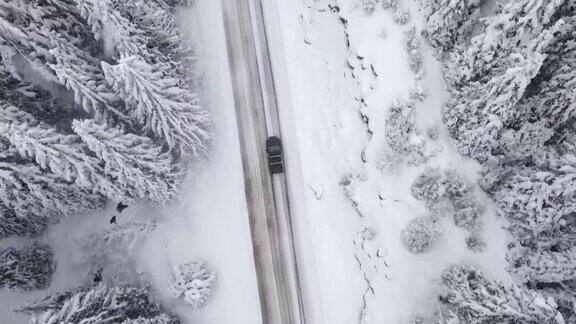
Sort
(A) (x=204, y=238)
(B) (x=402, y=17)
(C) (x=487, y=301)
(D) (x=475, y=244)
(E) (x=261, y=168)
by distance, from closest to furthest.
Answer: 1. (C) (x=487, y=301)
2. (D) (x=475, y=244)
3. (B) (x=402, y=17)
4. (A) (x=204, y=238)
5. (E) (x=261, y=168)

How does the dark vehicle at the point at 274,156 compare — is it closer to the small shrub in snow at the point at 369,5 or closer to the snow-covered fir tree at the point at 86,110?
the snow-covered fir tree at the point at 86,110

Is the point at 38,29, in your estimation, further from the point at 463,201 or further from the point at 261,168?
the point at 463,201

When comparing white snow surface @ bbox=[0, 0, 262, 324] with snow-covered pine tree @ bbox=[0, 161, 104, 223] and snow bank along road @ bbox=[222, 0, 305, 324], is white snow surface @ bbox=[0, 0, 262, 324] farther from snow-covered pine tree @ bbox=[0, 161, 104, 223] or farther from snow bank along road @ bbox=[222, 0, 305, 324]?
snow-covered pine tree @ bbox=[0, 161, 104, 223]

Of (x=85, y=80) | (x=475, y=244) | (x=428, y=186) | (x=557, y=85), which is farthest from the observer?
(x=428, y=186)

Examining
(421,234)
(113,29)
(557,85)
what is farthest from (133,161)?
(557,85)

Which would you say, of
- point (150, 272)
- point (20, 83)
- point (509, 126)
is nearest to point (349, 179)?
point (509, 126)

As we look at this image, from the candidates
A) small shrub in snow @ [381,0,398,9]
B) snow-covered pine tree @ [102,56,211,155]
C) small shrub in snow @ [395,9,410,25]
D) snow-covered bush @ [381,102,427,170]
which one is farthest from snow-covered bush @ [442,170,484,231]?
snow-covered pine tree @ [102,56,211,155]

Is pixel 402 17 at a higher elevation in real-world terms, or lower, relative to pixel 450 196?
higher
